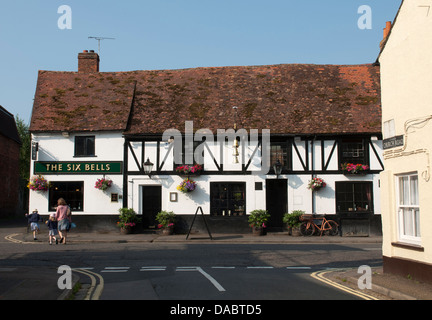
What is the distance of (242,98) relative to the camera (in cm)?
2497

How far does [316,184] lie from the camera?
21.9 m

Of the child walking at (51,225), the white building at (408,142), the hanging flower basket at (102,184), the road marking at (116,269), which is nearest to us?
the white building at (408,142)

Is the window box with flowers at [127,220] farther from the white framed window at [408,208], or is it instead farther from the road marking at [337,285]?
the white framed window at [408,208]

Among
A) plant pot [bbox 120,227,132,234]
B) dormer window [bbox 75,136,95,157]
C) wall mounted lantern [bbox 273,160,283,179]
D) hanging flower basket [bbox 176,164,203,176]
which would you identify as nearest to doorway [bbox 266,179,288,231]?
wall mounted lantern [bbox 273,160,283,179]

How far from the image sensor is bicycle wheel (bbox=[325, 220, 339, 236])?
22.0 metres

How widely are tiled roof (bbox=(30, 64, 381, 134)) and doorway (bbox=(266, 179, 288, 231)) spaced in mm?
2753

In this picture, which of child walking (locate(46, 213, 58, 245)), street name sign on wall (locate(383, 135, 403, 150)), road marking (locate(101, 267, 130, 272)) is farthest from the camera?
child walking (locate(46, 213, 58, 245))

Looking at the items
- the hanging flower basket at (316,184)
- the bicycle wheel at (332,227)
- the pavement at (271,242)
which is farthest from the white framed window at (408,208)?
the bicycle wheel at (332,227)

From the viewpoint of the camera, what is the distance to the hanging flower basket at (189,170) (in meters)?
22.0

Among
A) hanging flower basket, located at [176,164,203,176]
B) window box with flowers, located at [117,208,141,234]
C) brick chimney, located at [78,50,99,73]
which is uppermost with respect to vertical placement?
brick chimney, located at [78,50,99,73]

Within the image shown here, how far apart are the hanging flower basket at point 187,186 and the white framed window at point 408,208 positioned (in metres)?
12.8

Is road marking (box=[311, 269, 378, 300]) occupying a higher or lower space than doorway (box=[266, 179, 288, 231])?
lower

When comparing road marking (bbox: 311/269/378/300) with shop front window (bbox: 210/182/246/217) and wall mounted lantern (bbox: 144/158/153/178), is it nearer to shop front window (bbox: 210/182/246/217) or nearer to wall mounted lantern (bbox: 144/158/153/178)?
shop front window (bbox: 210/182/246/217)

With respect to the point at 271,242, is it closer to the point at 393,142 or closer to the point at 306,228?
the point at 306,228
